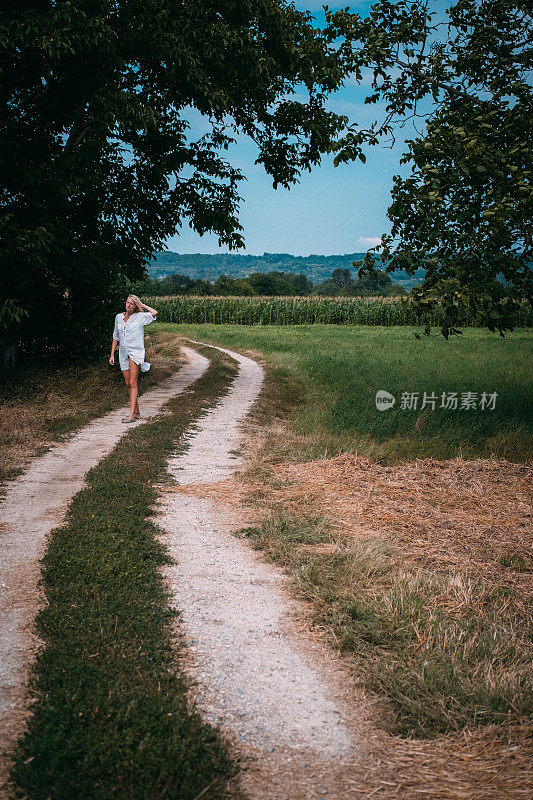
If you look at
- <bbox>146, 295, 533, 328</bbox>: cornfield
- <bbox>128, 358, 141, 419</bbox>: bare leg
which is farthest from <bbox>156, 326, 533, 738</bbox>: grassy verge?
<bbox>146, 295, 533, 328</bbox>: cornfield

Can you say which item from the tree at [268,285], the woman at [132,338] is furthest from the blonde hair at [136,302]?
the tree at [268,285]

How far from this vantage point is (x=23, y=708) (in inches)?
104

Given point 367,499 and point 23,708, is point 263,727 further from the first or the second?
point 367,499

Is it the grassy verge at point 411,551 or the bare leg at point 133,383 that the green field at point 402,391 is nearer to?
the grassy verge at point 411,551

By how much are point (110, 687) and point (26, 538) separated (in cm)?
231

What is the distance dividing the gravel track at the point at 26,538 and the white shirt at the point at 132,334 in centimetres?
128

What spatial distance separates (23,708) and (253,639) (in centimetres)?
133

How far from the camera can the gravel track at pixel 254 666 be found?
2.39 metres

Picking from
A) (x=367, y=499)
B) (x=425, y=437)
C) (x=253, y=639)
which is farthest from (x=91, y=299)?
(x=253, y=639)

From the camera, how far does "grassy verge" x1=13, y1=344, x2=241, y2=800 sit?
220cm

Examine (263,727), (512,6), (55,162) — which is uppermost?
(512,6)

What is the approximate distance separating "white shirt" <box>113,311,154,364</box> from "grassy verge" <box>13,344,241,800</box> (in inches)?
193

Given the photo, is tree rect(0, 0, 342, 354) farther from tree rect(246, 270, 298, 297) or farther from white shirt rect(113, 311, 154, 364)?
tree rect(246, 270, 298, 297)

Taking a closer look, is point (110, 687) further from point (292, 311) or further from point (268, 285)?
point (268, 285)
